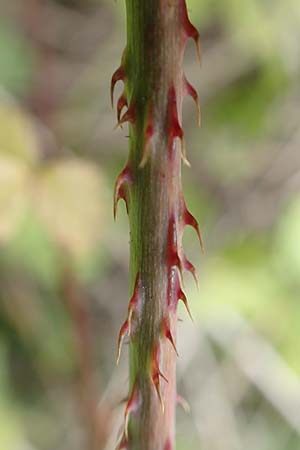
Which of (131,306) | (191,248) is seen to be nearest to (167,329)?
(131,306)

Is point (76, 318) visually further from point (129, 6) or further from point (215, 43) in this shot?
point (215, 43)

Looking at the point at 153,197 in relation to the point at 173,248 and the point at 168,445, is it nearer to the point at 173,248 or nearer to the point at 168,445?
the point at 173,248

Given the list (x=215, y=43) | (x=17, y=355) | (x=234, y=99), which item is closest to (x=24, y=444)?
(x=17, y=355)

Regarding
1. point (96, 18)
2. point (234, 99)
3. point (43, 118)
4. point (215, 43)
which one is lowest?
point (43, 118)

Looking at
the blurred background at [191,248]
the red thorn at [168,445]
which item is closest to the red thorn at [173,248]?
the red thorn at [168,445]

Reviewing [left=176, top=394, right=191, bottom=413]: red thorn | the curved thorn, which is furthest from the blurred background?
the curved thorn

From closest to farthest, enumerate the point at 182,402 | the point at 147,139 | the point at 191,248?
the point at 147,139
the point at 182,402
the point at 191,248

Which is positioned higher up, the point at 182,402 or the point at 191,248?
the point at 191,248
